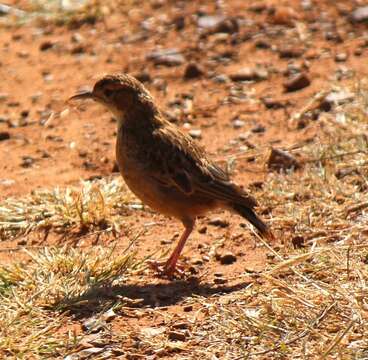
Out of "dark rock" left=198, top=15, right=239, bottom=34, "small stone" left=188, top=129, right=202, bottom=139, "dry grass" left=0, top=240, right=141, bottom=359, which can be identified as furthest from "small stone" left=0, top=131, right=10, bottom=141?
"dark rock" left=198, top=15, right=239, bottom=34

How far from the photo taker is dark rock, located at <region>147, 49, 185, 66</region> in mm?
13062

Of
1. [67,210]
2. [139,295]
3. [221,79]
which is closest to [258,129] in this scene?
[221,79]

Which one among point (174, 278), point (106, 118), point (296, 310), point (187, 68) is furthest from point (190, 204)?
point (187, 68)

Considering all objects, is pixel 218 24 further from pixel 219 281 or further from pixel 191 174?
pixel 219 281

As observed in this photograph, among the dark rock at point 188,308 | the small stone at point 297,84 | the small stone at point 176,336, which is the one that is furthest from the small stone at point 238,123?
the small stone at point 176,336

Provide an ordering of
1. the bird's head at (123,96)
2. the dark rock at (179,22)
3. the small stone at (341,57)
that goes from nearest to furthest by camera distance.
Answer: the bird's head at (123,96), the small stone at (341,57), the dark rock at (179,22)

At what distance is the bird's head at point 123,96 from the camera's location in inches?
340

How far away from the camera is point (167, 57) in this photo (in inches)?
518

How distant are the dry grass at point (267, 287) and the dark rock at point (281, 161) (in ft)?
0.96

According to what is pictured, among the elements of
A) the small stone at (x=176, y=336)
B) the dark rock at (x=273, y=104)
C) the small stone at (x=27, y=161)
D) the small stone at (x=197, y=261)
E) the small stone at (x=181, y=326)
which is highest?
the small stone at (x=176, y=336)

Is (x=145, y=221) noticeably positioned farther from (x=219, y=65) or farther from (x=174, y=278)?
(x=219, y=65)

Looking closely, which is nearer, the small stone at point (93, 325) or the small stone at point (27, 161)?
the small stone at point (93, 325)

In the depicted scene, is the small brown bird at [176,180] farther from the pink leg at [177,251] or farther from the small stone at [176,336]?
the small stone at [176,336]

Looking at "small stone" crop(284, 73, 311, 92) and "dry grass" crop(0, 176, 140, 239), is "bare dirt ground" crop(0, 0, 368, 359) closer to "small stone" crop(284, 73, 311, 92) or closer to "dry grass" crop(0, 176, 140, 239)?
"small stone" crop(284, 73, 311, 92)
